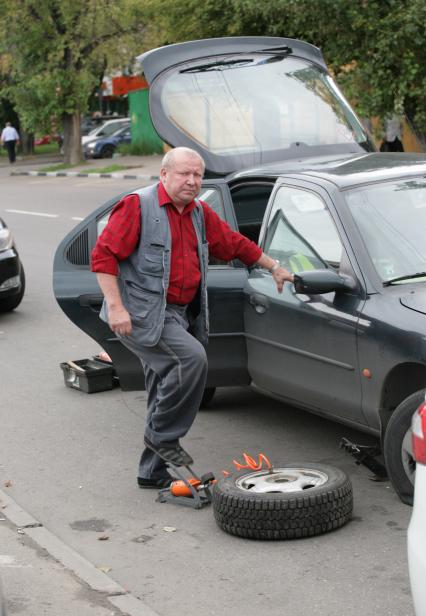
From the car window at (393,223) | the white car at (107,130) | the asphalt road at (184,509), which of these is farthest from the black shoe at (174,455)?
the white car at (107,130)

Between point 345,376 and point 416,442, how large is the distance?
251 cm

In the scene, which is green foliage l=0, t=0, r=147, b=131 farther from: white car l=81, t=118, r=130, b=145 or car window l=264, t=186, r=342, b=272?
car window l=264, t=186, r=342, b=272

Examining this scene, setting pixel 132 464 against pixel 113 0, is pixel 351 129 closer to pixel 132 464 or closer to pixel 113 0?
pixel 132 464

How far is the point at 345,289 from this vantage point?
6.27 meters

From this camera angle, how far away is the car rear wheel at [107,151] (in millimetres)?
47981

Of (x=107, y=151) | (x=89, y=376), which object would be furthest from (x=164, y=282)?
(x=107, y=151)

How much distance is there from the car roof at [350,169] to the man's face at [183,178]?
3.24 feet

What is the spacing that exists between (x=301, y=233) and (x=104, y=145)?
4177 centimetres

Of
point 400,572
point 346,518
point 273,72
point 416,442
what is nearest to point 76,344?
point 273,72

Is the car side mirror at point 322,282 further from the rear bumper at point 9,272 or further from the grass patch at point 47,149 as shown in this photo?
the grass patch at point 47,149

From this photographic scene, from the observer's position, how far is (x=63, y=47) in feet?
130

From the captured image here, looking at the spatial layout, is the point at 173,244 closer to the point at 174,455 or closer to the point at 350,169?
the point at 174,455

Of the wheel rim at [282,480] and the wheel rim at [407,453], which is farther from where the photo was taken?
the wheel rim at [282,480]

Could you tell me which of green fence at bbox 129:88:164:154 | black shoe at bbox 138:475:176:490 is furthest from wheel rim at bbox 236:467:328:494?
green fence at bbox 129:88:164:154
